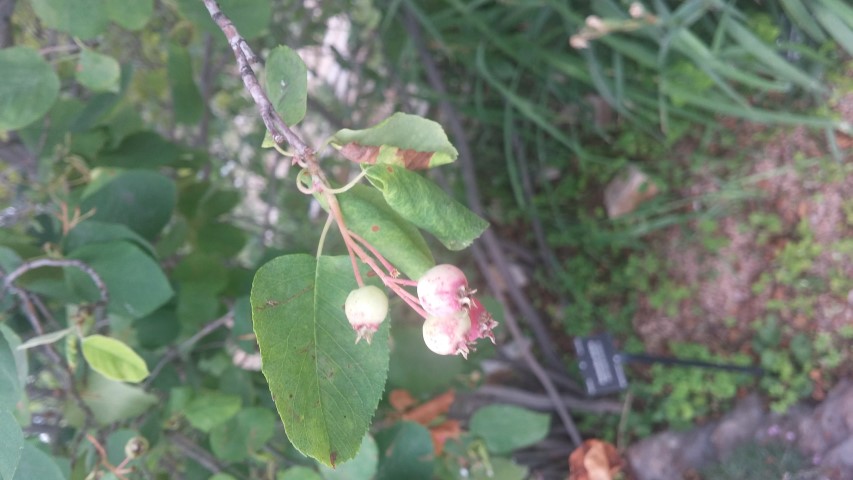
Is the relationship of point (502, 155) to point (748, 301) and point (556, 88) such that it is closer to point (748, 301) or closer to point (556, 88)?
point (556, 88)

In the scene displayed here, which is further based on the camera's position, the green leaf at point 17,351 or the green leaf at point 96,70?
the green leaf at point 96,70

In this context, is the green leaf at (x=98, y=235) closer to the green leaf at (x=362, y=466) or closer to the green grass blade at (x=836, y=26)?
the green leaf at (x=362, y=466)

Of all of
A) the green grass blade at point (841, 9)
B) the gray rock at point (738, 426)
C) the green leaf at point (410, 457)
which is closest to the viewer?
the green leaf at point (410, 457)

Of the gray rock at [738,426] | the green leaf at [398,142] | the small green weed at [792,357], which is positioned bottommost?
the gray rock at [738,426]

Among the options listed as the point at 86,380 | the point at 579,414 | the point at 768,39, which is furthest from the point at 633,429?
the point at 86,380

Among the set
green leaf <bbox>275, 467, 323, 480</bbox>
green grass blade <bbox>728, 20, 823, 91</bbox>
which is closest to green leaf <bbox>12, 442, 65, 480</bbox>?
green leaf <bbox>275, 467, 323, 480</bbox>

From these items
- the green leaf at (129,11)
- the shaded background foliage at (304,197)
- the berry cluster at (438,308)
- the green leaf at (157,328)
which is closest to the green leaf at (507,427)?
the shaded background foliage at (304,197)

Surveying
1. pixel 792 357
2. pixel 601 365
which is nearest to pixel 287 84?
pixel 601 365

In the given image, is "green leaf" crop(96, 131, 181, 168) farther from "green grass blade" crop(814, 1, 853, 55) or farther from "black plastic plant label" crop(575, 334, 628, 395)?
"green grass blade" crop(814, 1, 853, 55)
